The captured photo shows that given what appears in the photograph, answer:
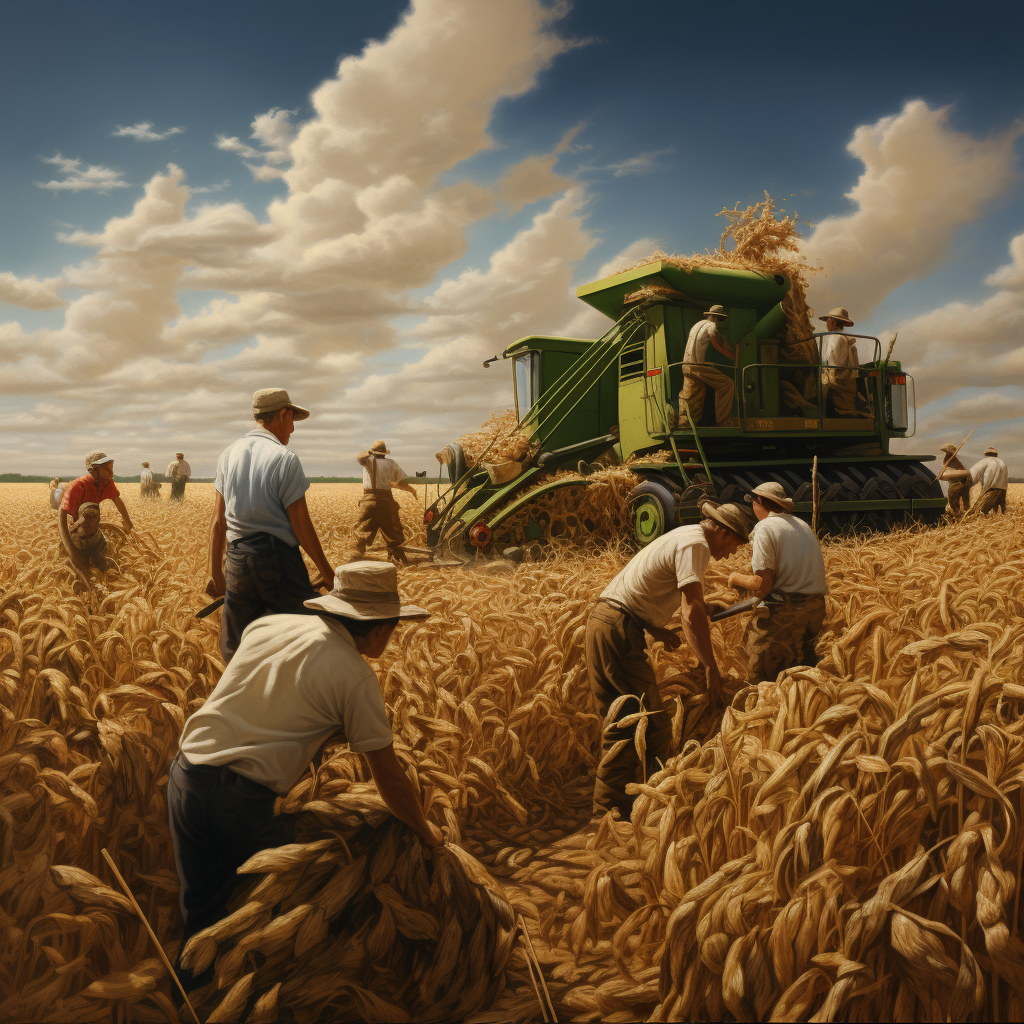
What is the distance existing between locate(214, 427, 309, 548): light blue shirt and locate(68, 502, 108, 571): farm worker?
386cm

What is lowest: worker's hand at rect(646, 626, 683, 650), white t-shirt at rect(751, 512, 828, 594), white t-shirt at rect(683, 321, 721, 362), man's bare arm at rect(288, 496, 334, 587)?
worker's hand at rect(646, 626, 683, 650)

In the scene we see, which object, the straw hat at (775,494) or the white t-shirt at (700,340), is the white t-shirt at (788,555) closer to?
the straw hat at (775,494)

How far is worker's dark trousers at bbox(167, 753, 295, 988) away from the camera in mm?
2271

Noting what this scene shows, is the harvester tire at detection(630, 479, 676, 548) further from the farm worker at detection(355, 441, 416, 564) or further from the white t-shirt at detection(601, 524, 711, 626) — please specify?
the white t-shirt at detection(601, 524, 711, 626)

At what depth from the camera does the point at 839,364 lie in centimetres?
1017

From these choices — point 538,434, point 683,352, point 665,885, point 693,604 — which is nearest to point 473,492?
point 538,434

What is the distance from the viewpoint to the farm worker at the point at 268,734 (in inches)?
89.7

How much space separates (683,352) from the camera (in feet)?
31.0

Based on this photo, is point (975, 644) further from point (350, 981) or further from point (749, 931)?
point (350, 981)

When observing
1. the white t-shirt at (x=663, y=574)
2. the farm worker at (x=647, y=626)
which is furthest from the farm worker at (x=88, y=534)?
the white t-shirt at (x=663, y=574)

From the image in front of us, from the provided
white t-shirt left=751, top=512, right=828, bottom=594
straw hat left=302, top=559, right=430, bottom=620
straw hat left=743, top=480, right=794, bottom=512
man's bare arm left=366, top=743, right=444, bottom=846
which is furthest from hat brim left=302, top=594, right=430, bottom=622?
straw hat left=743, top=480, right=794, bottom=512

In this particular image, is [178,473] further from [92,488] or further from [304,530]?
[304,530]

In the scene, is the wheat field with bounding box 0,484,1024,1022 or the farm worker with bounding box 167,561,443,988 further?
the farm worker with bounding box 167,561,443,988

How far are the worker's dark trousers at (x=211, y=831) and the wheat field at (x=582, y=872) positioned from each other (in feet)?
0.34
